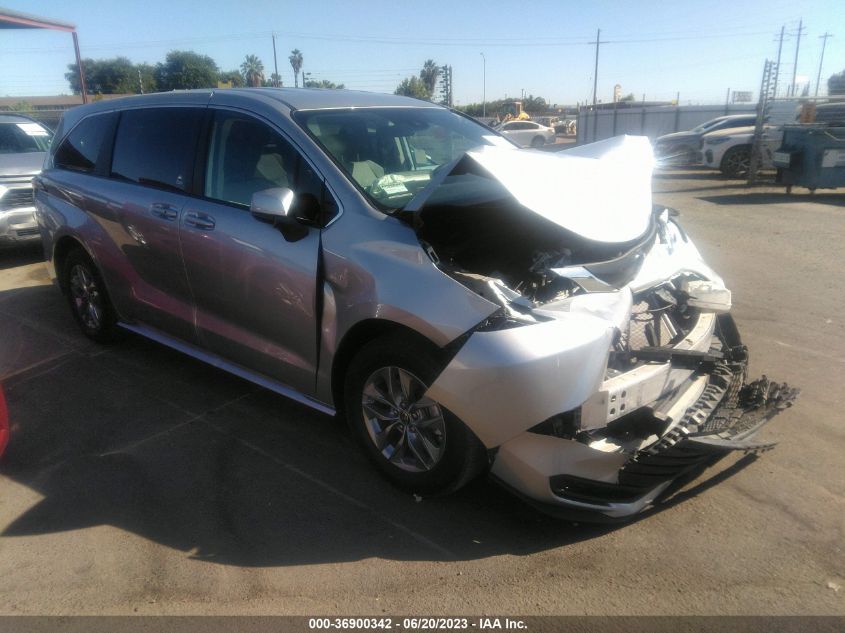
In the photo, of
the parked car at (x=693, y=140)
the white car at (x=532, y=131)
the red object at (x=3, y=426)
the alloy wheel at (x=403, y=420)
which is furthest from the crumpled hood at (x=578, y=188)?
the white car at (x=532, y=131)

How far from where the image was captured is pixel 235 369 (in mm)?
4121

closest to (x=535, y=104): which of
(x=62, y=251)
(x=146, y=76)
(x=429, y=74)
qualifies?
(x=429, y=74)

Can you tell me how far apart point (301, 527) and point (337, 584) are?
18.1 inches

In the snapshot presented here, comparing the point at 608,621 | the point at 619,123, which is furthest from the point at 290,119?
the point at 619,123

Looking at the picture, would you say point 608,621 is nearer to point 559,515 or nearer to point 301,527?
point 559,515

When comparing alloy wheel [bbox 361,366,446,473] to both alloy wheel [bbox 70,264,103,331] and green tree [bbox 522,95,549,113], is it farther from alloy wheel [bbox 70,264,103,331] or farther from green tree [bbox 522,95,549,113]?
green tree [bbox 522,95,549,113]

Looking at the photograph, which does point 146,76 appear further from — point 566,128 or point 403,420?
point 403,420

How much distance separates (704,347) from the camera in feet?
11.1

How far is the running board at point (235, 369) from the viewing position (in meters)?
3.68

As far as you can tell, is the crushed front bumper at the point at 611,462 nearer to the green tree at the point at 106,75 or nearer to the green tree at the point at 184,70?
the green tree at the point at 184,70

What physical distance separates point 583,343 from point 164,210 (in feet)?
9.39

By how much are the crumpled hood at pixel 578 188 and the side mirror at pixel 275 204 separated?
2.06 ft

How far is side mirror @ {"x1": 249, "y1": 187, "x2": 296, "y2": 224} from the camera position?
331 centimetres

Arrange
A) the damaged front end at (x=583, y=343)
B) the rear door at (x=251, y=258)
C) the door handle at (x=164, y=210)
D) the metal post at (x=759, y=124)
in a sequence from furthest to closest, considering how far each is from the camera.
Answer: the metal post at (x=759, y=124) → the door handle at (x=164, y=210) → the rear door at (x=251, y=258) → the damaged front end at (x=583, y=343)
